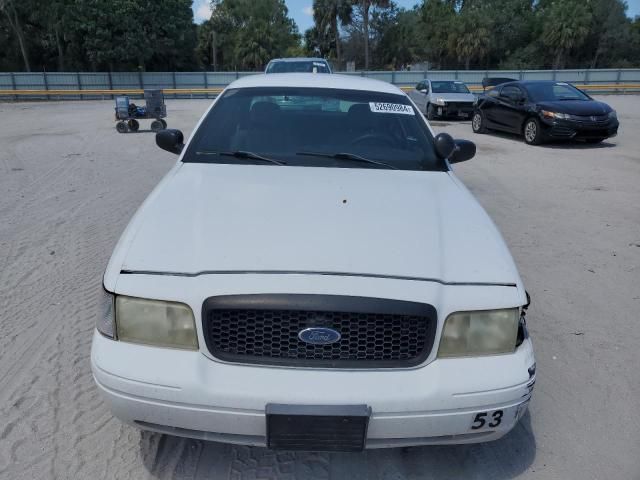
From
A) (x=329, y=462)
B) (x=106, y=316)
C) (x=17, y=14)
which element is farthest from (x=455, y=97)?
(x=17, y=14)

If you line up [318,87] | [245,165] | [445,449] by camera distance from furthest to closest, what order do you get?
[318,87] → [245,165] → [445,449]

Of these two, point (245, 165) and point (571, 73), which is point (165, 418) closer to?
point (245, 165)

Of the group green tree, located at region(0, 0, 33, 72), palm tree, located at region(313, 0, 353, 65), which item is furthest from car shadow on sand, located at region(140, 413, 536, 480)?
palm tree, located at region(313, 0, 353, 65)

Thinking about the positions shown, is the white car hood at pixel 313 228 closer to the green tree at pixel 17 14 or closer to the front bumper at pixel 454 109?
the front bumper at pixel 454 109

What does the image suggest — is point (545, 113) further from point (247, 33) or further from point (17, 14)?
point (247, 33)

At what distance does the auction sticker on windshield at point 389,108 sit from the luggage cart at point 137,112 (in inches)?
438

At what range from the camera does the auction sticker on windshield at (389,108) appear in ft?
11.7

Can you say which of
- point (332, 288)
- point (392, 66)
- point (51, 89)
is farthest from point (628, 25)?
point (332, 288)

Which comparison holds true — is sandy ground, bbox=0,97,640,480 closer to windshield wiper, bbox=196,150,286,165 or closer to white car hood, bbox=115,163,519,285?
white car hood, bbox=115,163,519,285

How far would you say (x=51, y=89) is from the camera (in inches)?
1215

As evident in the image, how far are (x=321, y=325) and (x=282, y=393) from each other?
11.2 inches

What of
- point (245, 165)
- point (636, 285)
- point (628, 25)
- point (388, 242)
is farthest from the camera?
point (628, 25)

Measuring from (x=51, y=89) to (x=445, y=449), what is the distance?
34.7 m

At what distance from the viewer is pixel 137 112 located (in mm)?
13664
